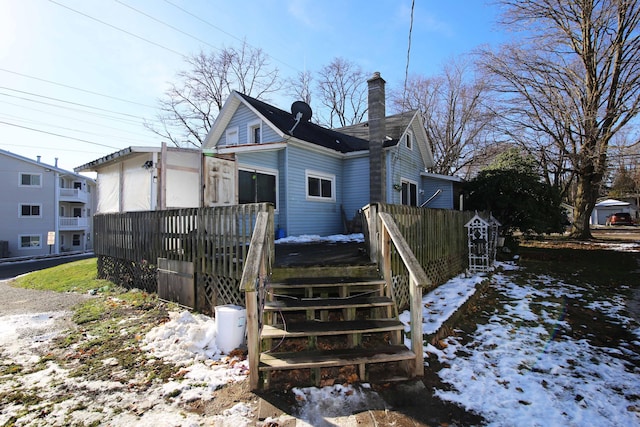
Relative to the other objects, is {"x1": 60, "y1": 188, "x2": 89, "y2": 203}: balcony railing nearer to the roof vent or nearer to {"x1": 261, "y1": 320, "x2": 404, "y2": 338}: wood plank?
the roof vent

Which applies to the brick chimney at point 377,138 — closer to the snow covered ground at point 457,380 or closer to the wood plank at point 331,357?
the snow covered ground at point 457,380

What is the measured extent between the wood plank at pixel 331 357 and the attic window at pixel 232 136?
1116 cm

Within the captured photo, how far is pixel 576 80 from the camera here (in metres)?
17.0

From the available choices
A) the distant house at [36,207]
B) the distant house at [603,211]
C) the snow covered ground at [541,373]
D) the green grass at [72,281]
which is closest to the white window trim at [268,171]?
the green grass at [72,281]

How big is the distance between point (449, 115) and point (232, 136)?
22.1 m

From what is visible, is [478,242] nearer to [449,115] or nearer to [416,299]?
[416,299]

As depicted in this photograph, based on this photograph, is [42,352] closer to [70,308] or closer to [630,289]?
[70,308]

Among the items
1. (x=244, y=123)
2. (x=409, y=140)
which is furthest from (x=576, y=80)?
(x=244, y=123)

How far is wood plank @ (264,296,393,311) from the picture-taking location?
150 inches

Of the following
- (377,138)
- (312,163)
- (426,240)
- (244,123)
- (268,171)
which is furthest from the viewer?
(244,123)

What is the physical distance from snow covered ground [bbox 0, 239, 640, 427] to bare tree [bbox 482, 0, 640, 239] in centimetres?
1555

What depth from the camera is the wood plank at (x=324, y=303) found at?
3.81 meters

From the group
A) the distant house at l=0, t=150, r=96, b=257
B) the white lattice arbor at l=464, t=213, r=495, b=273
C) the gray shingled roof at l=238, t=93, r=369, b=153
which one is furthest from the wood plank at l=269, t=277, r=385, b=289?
the distant house at l=0, t=150, r=96, b=257

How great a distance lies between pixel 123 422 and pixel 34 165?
123 feet
